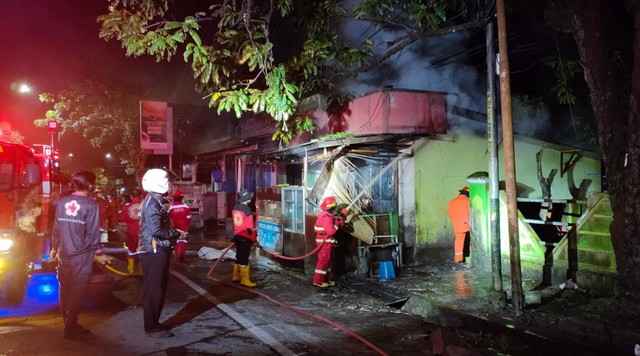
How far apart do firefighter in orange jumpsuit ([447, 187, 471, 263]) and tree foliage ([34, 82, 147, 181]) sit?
68.4 feet

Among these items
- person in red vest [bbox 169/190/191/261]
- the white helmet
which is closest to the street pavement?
the white helmet

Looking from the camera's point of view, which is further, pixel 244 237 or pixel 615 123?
pixel 244 237

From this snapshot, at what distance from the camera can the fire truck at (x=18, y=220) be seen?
6.34 m

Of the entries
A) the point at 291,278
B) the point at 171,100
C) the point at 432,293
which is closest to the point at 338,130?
the point at 291,278

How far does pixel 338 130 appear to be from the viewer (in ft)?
40.4

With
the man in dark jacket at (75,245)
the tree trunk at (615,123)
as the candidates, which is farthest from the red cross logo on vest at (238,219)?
the tree trunk at (615,123)

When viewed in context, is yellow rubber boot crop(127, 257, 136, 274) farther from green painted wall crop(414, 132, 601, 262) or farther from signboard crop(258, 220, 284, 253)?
green painted wall crop(414, 132, 601, 262)

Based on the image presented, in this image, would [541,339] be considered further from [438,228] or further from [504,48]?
[438,228]

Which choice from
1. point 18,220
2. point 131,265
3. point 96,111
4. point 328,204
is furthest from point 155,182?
point 96,111

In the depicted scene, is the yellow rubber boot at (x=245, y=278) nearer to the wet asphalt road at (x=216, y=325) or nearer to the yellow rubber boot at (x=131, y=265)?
the wet asphalt road at (x=216, y=325)

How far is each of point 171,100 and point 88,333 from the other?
22245 mm

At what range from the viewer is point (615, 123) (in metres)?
6.14

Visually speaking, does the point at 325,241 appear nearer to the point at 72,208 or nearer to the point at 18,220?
the point at 72,208

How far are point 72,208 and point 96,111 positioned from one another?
72.6ft
